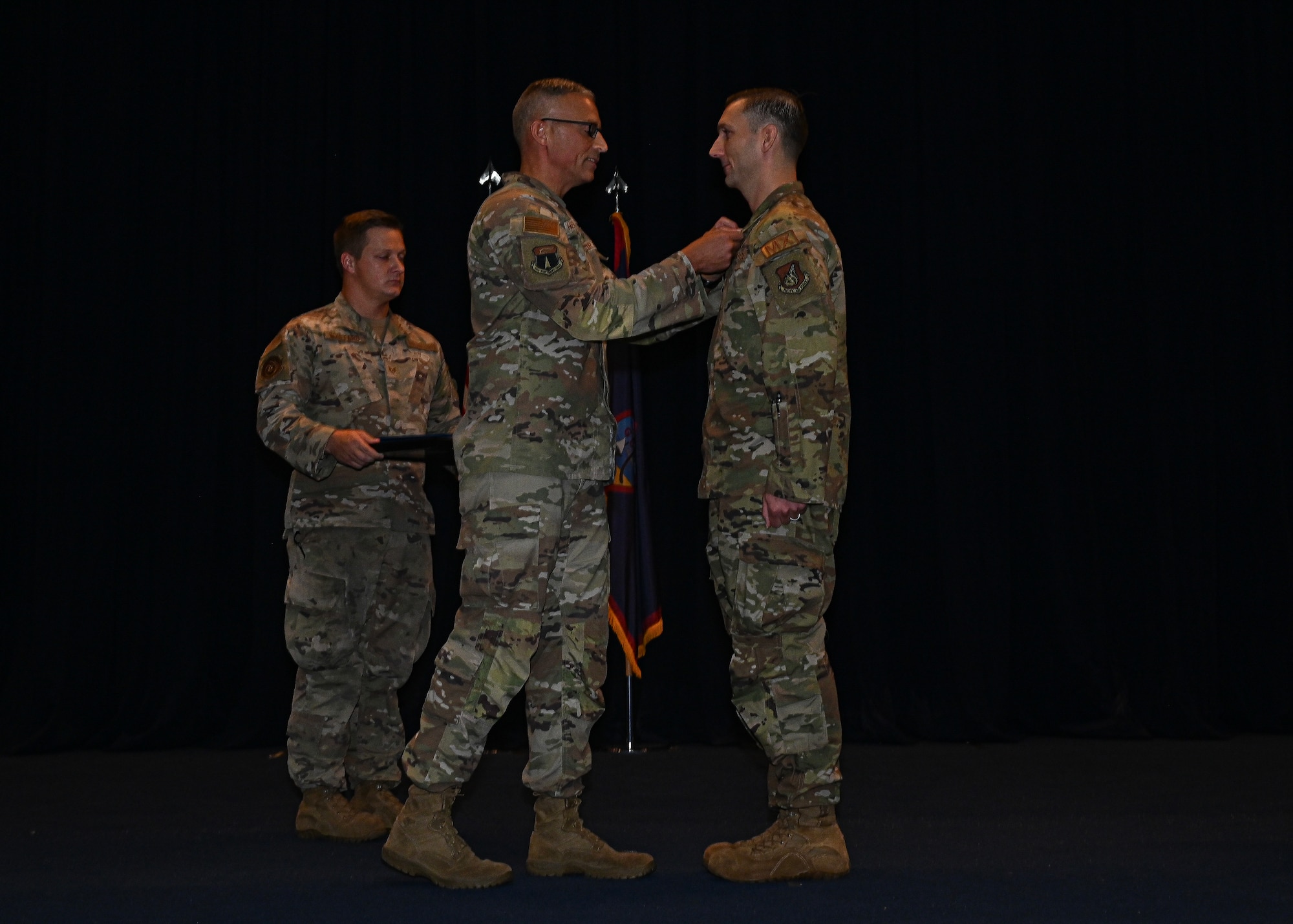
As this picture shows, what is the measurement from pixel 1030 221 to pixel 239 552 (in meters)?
3.84

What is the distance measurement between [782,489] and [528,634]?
2.25 ft

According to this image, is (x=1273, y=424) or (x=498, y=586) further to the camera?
(x=1273, y=424)

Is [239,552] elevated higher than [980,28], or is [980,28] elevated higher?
[980,28]

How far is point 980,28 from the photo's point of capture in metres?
5.25

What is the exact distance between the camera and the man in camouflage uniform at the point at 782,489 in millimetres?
2676

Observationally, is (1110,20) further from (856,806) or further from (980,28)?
(856,806)

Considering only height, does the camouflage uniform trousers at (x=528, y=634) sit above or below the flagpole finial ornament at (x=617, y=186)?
below

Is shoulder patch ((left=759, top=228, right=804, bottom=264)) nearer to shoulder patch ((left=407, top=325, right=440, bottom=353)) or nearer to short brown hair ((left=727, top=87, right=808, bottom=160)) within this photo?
short brown hair ((left=727, top=87, right=808, bottom=160))

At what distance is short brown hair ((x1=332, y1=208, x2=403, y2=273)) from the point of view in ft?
11.5

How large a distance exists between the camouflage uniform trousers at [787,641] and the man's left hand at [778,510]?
0.06 m

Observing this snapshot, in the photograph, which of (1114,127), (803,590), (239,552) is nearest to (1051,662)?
(1114,127)

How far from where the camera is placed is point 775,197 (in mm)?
2842

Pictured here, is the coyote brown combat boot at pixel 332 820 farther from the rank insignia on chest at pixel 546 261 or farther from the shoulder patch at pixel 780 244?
the shoulder patch at pixel 780 244

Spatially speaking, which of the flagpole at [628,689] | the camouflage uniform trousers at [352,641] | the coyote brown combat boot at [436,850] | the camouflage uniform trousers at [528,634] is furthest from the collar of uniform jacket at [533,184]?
the flagpole at [628,689]
